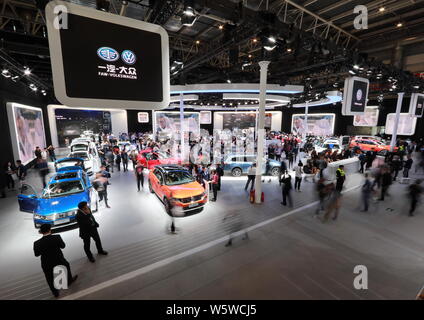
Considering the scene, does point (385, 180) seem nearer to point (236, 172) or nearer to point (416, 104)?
point (236, 172)

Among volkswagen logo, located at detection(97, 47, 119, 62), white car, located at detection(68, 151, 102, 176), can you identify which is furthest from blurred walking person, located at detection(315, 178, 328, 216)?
white car, located at detection(68, 151, 102, 176)

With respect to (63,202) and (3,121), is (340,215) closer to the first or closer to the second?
(63,202)

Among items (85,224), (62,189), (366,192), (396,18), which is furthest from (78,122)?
(396,18)

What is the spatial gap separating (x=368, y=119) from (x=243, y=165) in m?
23.3

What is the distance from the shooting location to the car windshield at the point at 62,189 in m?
5.90

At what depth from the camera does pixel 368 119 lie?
25.0m

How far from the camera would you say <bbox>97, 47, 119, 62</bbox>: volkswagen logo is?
1830 millimetres

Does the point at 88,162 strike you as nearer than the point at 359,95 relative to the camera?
No

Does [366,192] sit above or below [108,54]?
below

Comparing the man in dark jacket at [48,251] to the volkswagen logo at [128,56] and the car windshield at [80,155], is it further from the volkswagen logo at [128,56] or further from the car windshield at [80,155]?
the car windshield at [80,155]

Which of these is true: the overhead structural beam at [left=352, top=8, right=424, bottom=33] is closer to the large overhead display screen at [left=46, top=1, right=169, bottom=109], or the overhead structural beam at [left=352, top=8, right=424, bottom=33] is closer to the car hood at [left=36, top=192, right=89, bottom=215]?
the large overhead display screen at [left=46, top=1, right=169, bottom=109]
